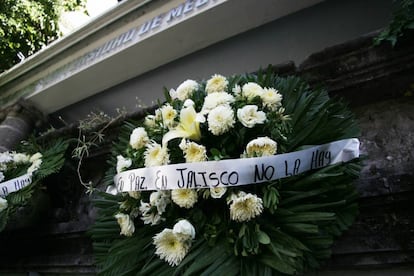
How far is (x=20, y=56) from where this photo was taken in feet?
19.1

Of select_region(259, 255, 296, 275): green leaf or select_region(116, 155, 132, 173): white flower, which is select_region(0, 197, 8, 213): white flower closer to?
select_region(116, 155, 132, 173): white flower

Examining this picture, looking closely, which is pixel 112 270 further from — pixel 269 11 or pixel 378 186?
pixel 269 11

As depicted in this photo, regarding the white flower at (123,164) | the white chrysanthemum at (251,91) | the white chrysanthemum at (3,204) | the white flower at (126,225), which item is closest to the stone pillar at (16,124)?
the white chrysanthemum at (3,204)

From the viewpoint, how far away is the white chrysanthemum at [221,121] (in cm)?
136

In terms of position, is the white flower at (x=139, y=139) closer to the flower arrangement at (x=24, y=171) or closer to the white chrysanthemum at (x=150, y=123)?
the white chrysanthemum at (x=150, y=123)

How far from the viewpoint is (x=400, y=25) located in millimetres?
1558

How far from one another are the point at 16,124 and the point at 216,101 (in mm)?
3024

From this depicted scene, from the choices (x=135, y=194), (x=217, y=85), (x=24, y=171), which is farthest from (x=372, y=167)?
(x=24, y=171)

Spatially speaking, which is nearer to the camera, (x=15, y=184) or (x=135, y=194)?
(x=135, y=194)

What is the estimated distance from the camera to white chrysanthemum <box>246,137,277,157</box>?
1.29 meters

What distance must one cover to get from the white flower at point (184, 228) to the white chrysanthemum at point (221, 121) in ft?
1.18

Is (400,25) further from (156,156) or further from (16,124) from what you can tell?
(16,124)

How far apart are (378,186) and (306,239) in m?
0.42

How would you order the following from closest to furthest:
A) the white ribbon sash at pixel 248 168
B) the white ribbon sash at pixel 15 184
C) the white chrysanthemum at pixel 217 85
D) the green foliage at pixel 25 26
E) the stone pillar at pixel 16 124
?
the white ribbon sash at pixel 248 168 → the white chrysanthemum at pixel 217 85 → the white ribbon sash at pixel 15 184 → the stone pillar at pixel 16 124 → the green foliage at pixel 25 26
